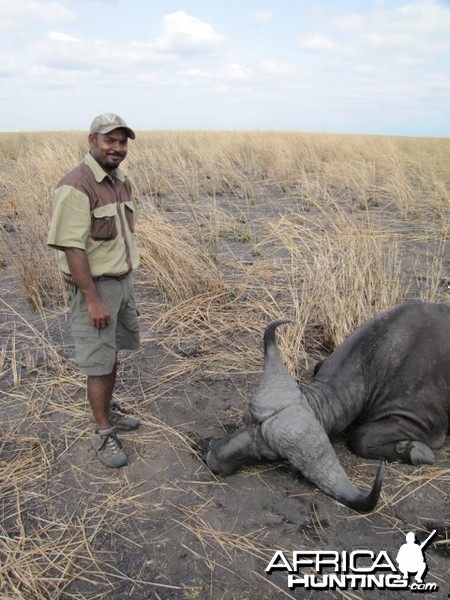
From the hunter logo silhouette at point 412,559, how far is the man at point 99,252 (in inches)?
62.9

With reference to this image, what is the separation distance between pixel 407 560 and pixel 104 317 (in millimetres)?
1961

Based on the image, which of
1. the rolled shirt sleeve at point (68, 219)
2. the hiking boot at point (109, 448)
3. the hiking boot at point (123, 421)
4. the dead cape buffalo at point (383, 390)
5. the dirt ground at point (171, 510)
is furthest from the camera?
the hiking boot at point (123, 421)

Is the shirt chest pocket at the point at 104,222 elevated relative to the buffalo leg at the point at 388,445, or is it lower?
elevated

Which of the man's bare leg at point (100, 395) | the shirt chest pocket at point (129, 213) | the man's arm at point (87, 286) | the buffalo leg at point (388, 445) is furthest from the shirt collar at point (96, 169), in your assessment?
the buffalo leg at point (388, 445)

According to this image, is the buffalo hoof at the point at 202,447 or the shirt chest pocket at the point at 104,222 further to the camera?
the buffalo hoof at the point at 202,447

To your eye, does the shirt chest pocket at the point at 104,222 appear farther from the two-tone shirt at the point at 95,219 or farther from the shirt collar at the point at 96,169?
the shirt collar at the point at 96,169

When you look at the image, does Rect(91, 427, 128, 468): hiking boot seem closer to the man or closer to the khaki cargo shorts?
the man

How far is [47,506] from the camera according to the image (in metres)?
2.88

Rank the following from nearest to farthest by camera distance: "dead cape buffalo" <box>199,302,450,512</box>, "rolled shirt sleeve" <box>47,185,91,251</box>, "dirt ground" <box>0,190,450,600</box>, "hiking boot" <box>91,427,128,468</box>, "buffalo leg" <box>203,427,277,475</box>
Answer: "dirt ground" <box>0,190,450,600</box>
"rolled shirt sleeve" <box>47,185,91,251</box>
"buffalo leg" <box>203,427,277,475</box>
"dead cape buffalo" <box>199,302,450,512</box>
"hiking boot" <box>91,427,128,468</box>

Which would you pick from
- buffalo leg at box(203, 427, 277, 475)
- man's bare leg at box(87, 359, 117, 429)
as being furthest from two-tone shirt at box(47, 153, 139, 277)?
buffalo leg at box(203, 427, 277, 475)

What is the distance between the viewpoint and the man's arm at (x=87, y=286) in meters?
2.84

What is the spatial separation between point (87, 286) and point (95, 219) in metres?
0.37

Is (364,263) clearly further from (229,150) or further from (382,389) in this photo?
(229,150)

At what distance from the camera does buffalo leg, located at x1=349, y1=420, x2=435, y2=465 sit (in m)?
3.22
